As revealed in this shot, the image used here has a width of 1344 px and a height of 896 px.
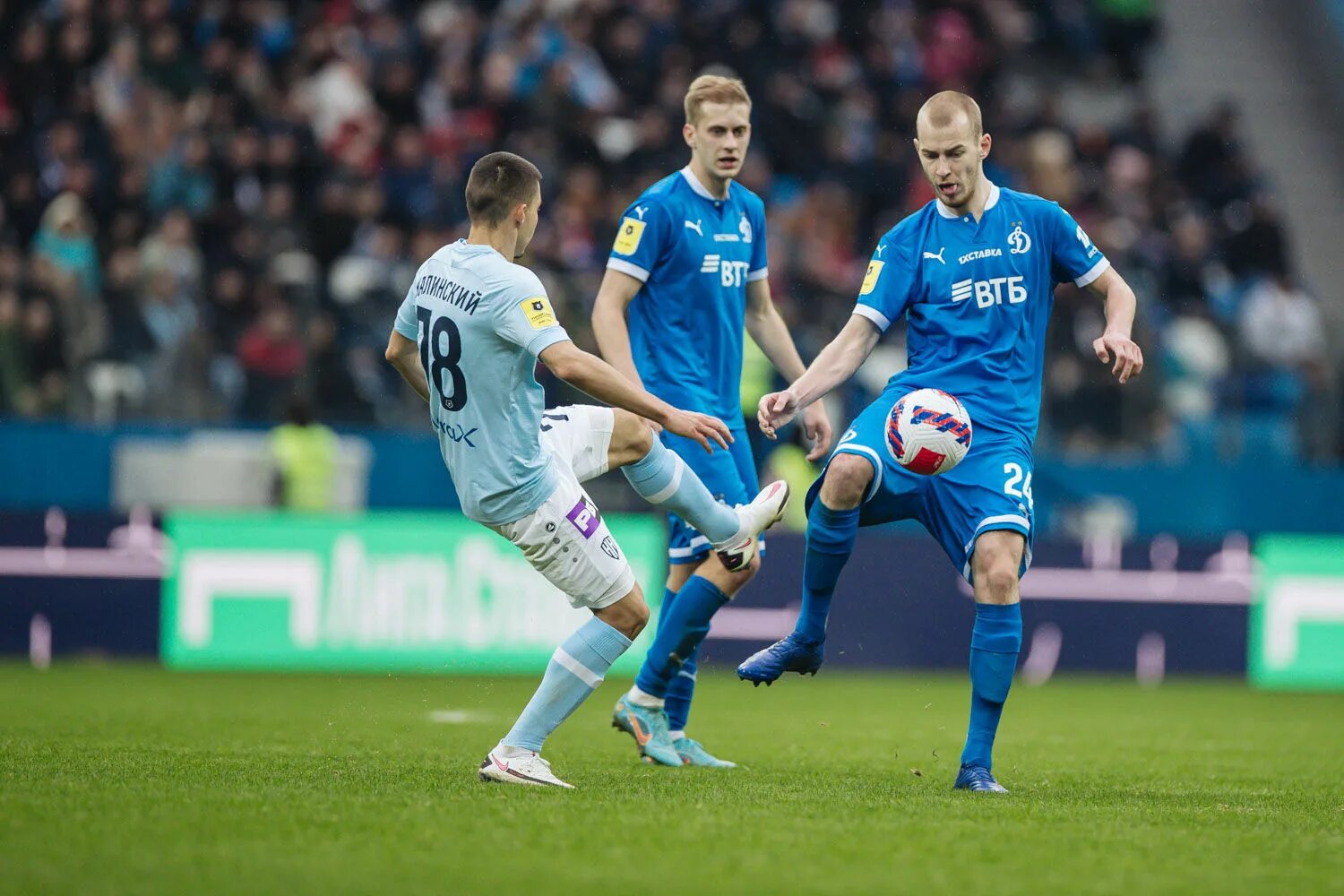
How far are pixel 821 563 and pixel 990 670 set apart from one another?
87 cm

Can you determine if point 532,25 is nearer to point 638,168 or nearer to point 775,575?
point 638,168

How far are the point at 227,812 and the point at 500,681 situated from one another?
294 inches

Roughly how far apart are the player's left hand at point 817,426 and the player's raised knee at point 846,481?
60 centimetres

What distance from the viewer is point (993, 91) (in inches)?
828

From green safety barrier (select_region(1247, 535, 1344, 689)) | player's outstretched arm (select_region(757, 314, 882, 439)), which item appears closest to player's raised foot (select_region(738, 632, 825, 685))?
player's outstretched arm (select_region(757, 314, 882, 439))

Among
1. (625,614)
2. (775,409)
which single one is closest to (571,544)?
(625,614)

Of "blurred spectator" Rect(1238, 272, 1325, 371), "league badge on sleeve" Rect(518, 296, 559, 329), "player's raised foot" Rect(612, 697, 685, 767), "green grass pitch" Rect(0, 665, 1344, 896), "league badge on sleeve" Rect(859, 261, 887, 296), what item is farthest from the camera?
"blurred spectator" Rect(1238, 272, 1325, 371)

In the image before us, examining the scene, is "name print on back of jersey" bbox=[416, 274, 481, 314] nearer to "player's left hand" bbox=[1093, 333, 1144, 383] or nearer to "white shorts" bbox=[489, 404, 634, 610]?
"white shorts" bbox=[489, 404, 634, 610]

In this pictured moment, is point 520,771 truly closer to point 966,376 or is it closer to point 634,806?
point 634,806

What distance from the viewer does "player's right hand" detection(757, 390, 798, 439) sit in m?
7.05

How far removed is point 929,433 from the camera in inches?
275

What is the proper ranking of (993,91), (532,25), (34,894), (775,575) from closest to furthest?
(34,894) → (775,575) → (532,25) → (993,91)

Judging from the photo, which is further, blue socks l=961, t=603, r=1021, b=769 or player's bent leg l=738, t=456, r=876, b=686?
player's bent leg l=738, t=456, r=876, b=686

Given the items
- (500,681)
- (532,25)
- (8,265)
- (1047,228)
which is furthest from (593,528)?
(532,25)
